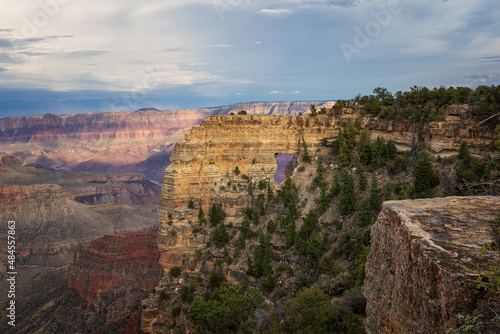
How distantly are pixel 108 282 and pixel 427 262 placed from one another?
232 feet

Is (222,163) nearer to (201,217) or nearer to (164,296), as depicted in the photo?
(201,217)

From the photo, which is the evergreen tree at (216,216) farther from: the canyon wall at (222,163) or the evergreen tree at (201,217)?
the evergreen tree at (201,217)

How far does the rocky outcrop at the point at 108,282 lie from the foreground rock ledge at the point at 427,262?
5518 cm

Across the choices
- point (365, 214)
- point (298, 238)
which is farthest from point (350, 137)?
point (298, 238)

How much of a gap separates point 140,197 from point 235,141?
15397 centimetres

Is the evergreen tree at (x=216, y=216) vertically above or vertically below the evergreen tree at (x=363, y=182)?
below

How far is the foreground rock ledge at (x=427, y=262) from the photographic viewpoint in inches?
339

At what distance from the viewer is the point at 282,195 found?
48.8 metres

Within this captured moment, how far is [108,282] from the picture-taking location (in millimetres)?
69438

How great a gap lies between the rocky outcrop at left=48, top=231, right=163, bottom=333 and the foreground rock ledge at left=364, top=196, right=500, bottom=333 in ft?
181

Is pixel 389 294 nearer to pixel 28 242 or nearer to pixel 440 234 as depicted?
pixel 440 234

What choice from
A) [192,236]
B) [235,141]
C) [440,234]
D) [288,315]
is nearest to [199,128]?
[235,141]

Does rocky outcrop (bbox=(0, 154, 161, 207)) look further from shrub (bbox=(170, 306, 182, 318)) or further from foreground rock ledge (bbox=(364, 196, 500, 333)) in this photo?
foreground rock ledge (bbox=(364, 196, 500, 333))

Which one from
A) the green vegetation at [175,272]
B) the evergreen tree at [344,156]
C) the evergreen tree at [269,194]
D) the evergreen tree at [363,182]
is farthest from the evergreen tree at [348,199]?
the green vegetation at [175,272]
